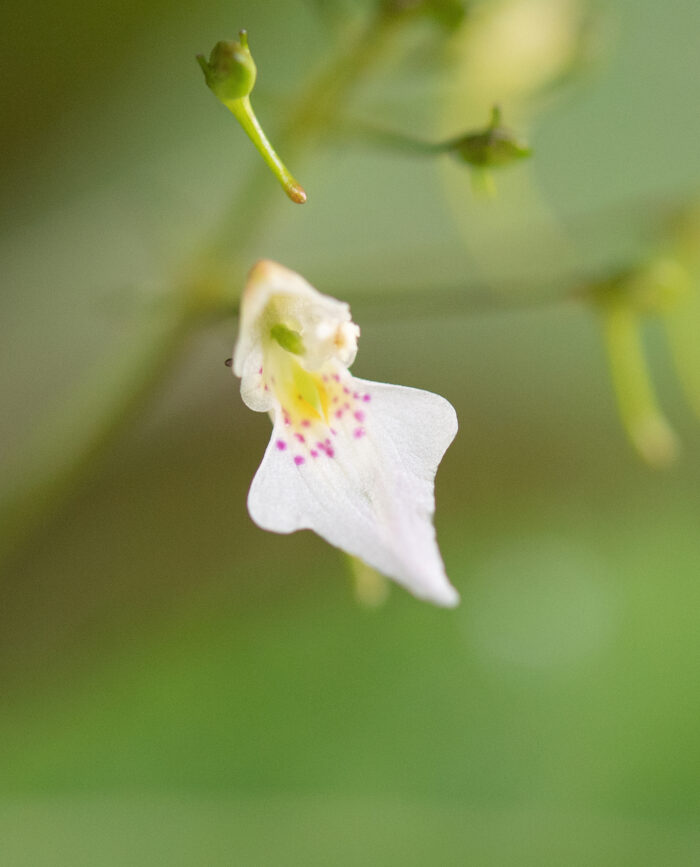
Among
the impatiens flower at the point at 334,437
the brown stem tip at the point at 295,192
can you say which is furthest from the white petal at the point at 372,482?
the brown stem tip at the point at 295,192

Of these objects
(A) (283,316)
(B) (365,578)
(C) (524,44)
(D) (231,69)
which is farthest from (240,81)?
(C) (524,44)

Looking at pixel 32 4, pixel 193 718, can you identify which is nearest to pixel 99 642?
pixel 193 718

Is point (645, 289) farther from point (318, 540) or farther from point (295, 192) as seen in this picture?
point (318, 540)

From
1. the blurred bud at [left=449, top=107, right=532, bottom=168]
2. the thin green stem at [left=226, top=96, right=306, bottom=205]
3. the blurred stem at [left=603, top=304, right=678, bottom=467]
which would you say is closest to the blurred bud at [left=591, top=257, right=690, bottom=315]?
the blurred stem at [left=603, top=304, right=678, bottom=467]

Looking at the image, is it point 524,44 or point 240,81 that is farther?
point 524,44

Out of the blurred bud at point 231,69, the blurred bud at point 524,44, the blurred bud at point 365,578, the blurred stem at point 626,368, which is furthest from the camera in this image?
the blurred bud at point 524,44

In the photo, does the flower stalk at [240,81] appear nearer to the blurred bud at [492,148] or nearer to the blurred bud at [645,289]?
the blurred bud at [492,148]

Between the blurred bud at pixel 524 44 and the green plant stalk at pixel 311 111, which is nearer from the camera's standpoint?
the green plant stalk at pixel 311 111

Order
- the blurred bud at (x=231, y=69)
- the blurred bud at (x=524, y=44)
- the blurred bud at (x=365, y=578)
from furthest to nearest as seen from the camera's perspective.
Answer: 1. the blurred bud at (x=524, y=44)
2. the blurred bud at (x=365, y=578)
3. the blurred bud at (x=231, y=69)
